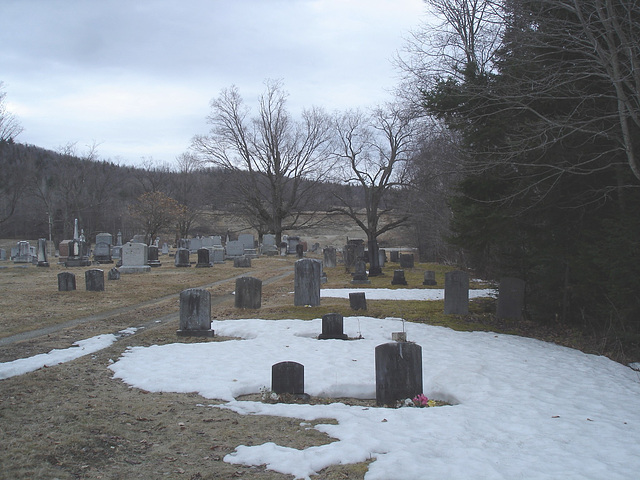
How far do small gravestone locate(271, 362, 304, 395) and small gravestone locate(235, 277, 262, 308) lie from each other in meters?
7.22

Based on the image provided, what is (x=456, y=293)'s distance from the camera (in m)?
12.8

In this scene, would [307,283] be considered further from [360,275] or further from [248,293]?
[360,275]

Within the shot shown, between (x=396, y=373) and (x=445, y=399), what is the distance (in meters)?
0.88

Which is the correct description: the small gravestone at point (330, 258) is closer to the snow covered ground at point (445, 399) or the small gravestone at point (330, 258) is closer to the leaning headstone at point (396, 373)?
the snow covered ground at point (445, 399)

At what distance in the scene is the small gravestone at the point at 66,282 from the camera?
16203 millimetres

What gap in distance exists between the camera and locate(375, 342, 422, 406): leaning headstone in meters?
6.25

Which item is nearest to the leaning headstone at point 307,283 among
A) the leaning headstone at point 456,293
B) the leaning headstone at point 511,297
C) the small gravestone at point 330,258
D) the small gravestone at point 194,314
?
the leaning headstone at point 456,293

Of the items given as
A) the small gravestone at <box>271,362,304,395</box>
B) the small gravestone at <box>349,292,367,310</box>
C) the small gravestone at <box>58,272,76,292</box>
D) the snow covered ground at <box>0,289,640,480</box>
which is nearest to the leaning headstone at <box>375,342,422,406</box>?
the snow covered ground at <box>0,289,640,480</box>

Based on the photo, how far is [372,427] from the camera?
201 inches

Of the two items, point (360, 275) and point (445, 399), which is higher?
point (360, 275)

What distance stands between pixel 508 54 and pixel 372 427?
844 centimetres

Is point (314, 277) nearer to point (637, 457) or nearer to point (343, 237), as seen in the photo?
point (637, 457)

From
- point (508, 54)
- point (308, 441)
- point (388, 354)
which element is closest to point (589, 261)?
point (508, 54)

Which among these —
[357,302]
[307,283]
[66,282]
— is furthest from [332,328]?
[66,282]
